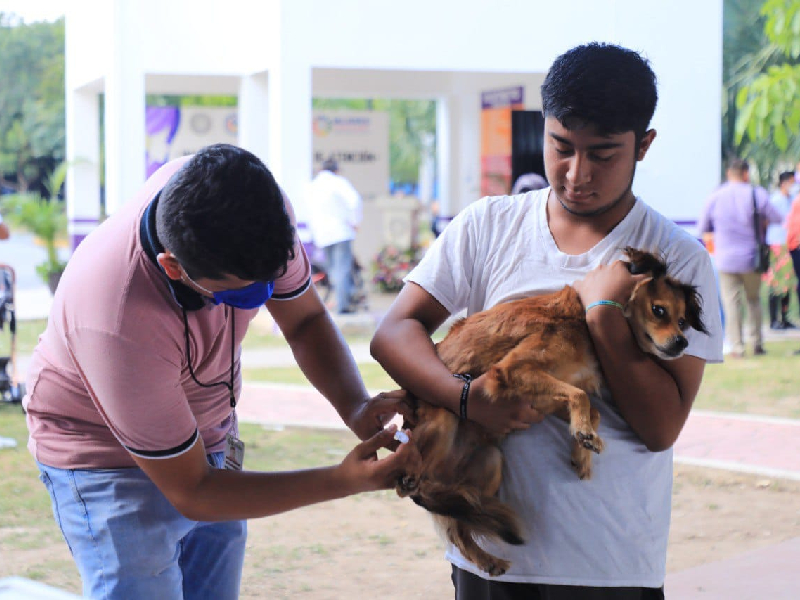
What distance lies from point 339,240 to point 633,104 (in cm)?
1226

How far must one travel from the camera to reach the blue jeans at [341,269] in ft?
47.3

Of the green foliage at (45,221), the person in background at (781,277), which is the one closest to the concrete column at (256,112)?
the green foliage at (45,221)

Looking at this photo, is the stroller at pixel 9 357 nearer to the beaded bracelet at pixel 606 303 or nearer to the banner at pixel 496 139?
the beaded bracelet at pixel 606 303

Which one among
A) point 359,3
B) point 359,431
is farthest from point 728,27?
point 359,431

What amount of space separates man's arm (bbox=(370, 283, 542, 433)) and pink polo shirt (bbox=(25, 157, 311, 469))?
300 mm

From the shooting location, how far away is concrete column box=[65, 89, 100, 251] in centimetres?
1731

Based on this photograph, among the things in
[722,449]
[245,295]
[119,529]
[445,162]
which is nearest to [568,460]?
[245,295]

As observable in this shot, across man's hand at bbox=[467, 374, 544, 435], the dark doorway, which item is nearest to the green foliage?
the dark doorway

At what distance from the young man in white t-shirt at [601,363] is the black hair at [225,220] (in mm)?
441

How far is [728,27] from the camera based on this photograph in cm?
2370

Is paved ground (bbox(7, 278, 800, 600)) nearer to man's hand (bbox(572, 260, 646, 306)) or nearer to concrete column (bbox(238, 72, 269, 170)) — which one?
man's hand (bbox(572, 260, 646, 306))

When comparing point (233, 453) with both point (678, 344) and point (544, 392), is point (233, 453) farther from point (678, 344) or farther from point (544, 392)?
point (678, 344)

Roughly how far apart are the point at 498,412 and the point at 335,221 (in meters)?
12.2

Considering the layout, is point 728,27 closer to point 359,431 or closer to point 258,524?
point 258,524
